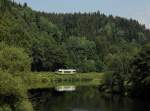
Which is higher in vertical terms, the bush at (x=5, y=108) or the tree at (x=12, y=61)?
the tree at (x=12, y=61)

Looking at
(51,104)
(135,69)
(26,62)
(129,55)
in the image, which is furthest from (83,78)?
(26,62)

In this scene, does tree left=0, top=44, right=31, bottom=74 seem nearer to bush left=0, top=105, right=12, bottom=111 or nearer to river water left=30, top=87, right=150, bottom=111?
bush left=0, top=105, right=12, bottom=111

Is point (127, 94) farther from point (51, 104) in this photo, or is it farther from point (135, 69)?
point (51, 104)

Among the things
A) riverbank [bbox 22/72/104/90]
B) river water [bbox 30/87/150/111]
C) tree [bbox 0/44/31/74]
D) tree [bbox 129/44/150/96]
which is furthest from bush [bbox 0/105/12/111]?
riverbank [bbox 22/72/104/90]

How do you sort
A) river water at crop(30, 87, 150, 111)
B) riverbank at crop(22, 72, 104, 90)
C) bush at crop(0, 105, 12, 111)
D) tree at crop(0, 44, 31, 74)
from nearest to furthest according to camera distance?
bush at crop(0, 105, 12, 111), tree at crop(0, 44, 31, 74), river water at crop(30, 87, 150, 111), riverbank at crop(22, 72, 104, 90)

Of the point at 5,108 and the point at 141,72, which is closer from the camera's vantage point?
the point at 5,108

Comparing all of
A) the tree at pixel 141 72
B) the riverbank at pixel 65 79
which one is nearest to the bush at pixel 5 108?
the tree at pixel 141 72

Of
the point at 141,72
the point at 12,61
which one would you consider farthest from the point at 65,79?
the point at 12,61

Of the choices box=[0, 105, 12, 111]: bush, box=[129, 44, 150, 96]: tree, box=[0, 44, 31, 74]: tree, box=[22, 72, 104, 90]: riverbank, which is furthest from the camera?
box=[22, 72, 104, 90]: riverbank

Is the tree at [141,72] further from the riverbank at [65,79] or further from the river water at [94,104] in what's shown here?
the riverbank at [65,79]

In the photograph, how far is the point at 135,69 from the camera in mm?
109188

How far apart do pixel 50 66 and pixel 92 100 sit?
100467 millimetres

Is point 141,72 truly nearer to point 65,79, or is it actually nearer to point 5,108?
point 5,108

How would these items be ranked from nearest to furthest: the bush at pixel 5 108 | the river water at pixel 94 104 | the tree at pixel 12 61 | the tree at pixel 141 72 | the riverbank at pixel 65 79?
the bush at pixel 5 108
the tree at pixel 12 61
the river water at pixel 94 104
the tree at pixel 141 72
the riverbank at pixel 65 79
